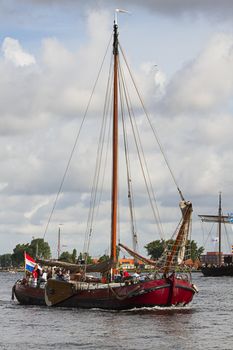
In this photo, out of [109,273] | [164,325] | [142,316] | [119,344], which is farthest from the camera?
[109,273]

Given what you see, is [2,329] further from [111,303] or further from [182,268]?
[182,268]

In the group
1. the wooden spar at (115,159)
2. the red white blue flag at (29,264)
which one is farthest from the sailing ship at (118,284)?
the red white blue flag at (29,264)

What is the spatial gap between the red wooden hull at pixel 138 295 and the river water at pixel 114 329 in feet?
2.01

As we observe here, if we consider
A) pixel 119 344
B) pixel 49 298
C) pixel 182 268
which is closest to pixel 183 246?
pixel 182 268

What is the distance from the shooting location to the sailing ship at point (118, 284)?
207ft

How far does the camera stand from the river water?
49094 millimetres

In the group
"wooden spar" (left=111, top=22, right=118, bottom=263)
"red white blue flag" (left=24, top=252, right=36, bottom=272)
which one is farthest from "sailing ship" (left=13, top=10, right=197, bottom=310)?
"red white blue flag" (left=24, top=252, right=36, bottom=272)

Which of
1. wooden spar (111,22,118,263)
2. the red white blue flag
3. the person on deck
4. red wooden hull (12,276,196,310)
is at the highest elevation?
wooden spar (111,22,118,263)

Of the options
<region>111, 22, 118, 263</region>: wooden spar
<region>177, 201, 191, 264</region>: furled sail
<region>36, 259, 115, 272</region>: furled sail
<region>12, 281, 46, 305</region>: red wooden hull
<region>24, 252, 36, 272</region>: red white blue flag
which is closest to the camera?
<region>177, 201, 191, 264</region>: furled sail

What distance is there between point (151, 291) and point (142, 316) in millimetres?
2175

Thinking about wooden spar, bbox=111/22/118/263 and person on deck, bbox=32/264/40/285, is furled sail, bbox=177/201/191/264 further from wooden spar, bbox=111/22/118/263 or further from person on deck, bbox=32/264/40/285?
person on deck, bbox=32/264/40/285

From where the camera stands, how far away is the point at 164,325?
187 ft

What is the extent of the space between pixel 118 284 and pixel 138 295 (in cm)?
160

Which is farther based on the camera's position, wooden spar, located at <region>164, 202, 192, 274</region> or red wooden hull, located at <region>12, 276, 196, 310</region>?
wooden spar, located at <region>164, 202, 192, 274</region>
